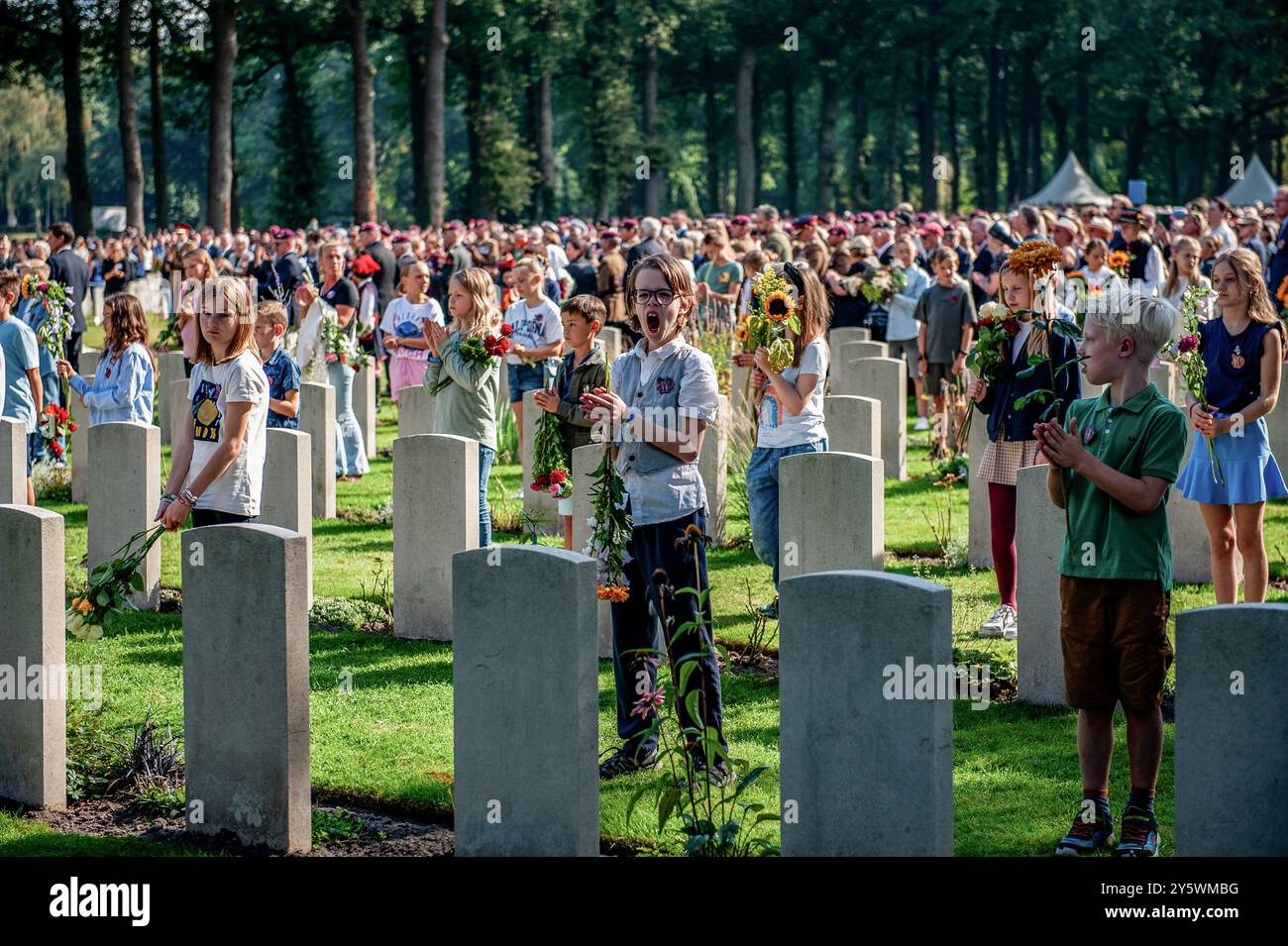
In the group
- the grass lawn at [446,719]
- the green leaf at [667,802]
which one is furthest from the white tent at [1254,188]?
the green leaf at [667,802]

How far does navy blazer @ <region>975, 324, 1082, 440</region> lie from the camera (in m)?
9.10

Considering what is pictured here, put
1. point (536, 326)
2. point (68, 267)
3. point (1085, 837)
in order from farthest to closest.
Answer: point (68, 267) → point (536, 326) → point (1085, 837)

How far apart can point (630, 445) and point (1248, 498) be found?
3.68 m

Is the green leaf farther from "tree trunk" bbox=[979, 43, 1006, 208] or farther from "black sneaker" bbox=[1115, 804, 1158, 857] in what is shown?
"tree trunk" bbox=[979, 43, 1006, 208]

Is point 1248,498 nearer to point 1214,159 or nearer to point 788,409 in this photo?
point 788,409

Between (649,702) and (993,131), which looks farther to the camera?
(993,131)

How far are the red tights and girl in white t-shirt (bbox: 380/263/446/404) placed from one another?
7.17 meters

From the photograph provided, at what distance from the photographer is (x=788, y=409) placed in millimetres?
9359

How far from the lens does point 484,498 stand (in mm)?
10773

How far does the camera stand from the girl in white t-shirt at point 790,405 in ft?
30.8

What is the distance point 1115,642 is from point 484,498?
17.4 feet

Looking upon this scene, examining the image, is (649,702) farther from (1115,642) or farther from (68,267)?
(68,267)

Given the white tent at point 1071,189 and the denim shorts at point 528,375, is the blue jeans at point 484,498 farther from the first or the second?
the white tent at point 1071,189

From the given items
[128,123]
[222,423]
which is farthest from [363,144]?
[222,423]
